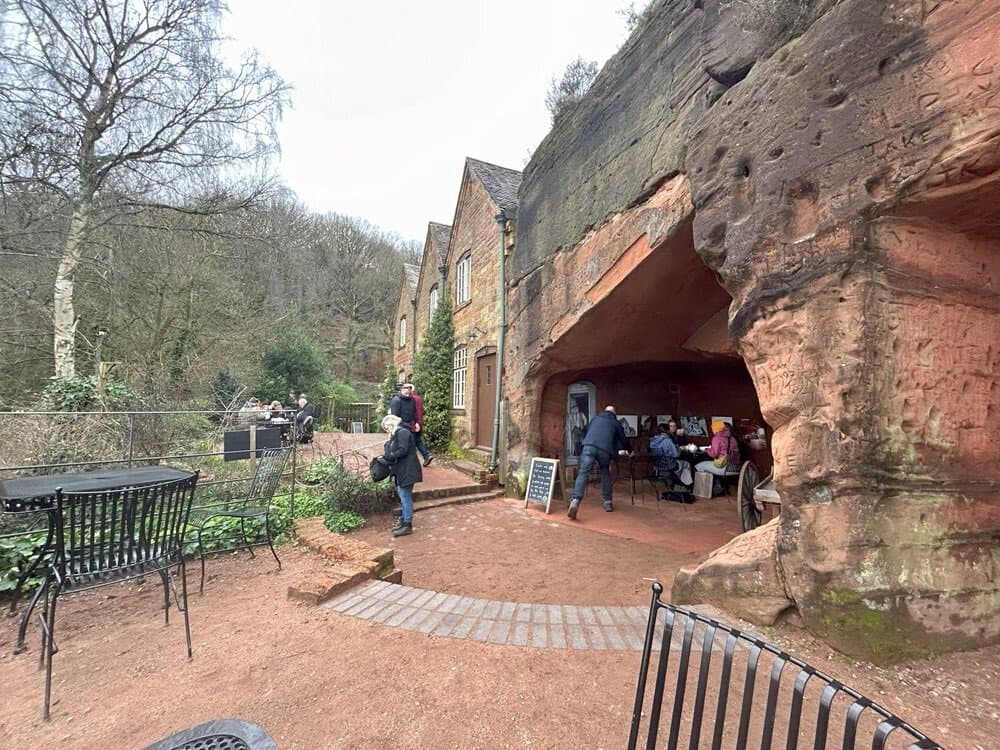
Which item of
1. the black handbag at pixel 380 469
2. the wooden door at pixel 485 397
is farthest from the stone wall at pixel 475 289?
the black handbag at pixel 380 469

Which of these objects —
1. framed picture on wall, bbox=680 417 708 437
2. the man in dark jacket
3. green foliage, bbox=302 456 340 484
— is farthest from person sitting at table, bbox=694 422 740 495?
green foliage, bbox=302 456 340 484

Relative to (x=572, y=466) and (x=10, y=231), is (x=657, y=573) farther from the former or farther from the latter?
(x=10, y=231)

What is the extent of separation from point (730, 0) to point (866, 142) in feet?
7.32

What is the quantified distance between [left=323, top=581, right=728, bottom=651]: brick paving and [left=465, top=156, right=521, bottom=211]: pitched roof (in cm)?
728

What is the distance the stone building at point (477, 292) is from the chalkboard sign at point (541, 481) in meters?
1.84

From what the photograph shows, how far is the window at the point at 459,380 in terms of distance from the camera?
10.5 metres

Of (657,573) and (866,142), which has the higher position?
(866,142)

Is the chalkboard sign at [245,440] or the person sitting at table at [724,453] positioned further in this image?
the chalkboard sign at [245,440]

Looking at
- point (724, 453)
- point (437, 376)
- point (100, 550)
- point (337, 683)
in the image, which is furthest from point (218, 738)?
point (437, 376)

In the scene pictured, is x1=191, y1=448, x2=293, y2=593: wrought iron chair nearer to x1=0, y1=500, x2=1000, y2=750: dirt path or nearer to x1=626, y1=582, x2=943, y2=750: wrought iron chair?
x1=0, y1=500, x2=1000, y2=750: dirt path

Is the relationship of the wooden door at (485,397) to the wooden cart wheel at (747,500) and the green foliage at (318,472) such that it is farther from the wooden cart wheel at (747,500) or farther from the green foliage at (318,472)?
the wooden cart wheel at (747,500)

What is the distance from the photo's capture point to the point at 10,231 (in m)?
6.82

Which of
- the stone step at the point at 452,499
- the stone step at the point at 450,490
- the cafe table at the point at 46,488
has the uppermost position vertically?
the cafe table at the point at 46,488

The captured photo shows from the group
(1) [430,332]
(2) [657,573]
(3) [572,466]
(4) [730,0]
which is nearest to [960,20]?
(4) [730,0]
